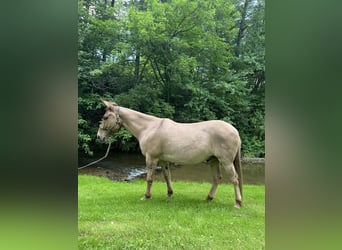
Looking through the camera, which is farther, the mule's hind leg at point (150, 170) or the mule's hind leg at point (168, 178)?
the mule's hind leg at point (168, 178)

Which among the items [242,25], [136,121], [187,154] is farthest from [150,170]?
[242,25]

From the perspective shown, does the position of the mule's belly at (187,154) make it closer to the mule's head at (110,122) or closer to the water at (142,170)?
the mule's head at (110,122)

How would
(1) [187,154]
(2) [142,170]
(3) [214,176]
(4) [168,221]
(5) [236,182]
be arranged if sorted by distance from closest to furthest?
(4) [168,221] < (5) [236,182] < (1) [187,154] < (3) [214,176] < (2) [142,170]

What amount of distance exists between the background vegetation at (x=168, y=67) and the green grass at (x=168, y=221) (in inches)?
134

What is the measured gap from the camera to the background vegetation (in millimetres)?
7625

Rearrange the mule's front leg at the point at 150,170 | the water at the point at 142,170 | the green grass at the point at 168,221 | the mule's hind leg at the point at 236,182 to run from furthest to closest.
A: the water at the point at 142,170 → the mule's front leg at the point at 150,170 → the mule's hind leg at the point at 236,182 → the green grass at the point at 168,221

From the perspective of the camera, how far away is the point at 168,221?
2.99 meters

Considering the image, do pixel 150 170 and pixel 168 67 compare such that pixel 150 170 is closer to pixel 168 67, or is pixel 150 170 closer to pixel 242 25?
pixel 168 67

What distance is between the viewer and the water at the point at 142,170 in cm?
634

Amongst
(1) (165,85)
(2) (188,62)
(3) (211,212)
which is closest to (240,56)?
(2) (188,62)

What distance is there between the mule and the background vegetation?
332 cm

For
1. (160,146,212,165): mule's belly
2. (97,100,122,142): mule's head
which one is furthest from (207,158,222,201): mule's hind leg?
(97,100,122,142): mule's head

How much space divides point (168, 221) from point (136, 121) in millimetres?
1520

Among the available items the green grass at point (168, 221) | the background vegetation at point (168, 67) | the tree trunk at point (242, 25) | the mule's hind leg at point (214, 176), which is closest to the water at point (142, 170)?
the background vegetation at point (168, 67)
